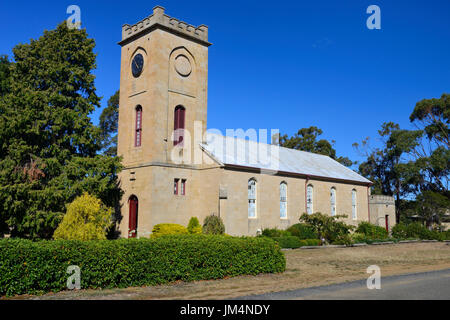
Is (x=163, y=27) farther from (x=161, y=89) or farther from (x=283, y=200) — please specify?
(x=283, y=200)

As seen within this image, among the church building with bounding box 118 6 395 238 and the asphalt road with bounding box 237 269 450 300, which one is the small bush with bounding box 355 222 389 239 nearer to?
the church building with bounding box 118 6 395 238

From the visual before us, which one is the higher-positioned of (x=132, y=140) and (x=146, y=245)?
(x=132, y=140)

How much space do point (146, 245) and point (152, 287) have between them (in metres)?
1.33

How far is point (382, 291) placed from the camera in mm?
11180

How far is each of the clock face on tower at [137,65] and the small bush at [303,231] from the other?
648 inches

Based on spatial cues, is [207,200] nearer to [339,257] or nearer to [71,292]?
[339,257]

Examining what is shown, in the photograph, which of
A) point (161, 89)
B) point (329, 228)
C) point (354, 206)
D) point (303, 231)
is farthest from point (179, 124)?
point (354, 206)

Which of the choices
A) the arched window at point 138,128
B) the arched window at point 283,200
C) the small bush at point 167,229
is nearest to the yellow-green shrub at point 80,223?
the small bush at point 167,229

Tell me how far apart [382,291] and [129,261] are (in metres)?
7.68

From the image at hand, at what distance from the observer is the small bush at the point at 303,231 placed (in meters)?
29.0

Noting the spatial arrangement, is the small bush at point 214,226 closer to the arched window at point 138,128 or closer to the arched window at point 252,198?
the arched window at point 252,198

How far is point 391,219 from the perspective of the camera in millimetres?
41750

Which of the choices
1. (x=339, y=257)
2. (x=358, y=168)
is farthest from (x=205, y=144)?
(x=358, y=168)

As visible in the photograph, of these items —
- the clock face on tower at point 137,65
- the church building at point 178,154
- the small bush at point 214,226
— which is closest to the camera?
the small bush at point 214,226
